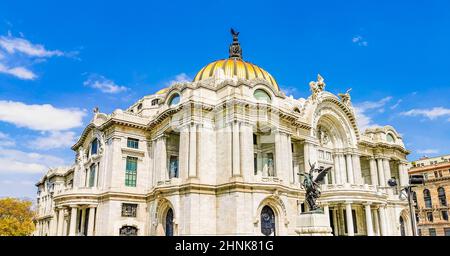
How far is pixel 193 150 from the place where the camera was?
35938mm

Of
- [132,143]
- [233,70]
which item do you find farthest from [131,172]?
[233,70]

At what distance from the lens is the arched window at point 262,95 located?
38825 millimetres

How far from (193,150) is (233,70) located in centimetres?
1288

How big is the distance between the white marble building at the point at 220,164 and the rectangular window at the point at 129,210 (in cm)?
10

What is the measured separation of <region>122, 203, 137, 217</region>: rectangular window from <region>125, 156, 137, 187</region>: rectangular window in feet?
7.14

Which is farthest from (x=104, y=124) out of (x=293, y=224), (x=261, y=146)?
(x=293, y=224)

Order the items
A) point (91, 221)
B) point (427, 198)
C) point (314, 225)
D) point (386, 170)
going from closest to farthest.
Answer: point (314, 225) → point (91, 221) → point (386, 170) → point (427, 198)

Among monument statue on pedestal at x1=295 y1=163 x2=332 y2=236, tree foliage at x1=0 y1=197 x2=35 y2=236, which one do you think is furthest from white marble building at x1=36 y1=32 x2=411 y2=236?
tree foliage at x1=0 y1=197 x2=35 y2=236

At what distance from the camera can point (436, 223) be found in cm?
7219

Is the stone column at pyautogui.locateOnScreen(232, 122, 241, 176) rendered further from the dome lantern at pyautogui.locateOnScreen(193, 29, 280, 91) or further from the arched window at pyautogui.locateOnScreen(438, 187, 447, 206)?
the arched window at pyautogui.locateOnScreen(438, 187, 447, 206)

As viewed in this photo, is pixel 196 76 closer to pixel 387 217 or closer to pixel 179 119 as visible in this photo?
pixel 179 119

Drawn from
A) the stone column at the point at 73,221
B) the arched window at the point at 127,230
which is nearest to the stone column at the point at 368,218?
the arched window at the point at 127,230

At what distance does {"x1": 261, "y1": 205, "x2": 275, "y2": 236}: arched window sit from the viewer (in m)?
34.8

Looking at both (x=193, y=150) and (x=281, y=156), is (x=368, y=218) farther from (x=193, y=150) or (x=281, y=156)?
(x=193, y=150)
